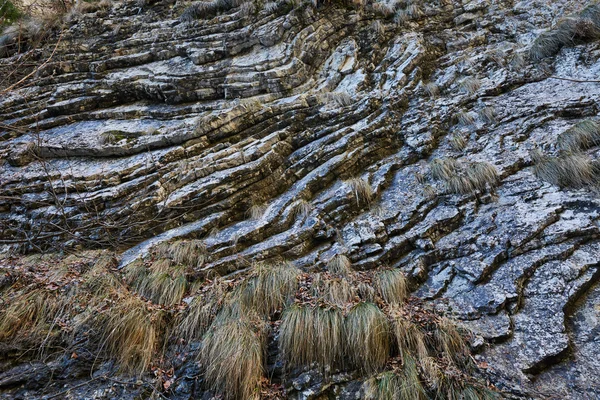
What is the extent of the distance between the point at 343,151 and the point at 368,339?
11.9 feet

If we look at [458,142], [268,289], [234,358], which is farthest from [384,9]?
[234,358]

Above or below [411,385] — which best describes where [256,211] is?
above

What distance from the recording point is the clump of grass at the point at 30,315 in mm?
3496

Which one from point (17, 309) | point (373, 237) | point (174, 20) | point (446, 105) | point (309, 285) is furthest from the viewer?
point (174, 20)

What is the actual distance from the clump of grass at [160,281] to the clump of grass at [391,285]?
7.91 ft

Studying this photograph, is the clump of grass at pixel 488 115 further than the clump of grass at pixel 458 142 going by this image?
Yes

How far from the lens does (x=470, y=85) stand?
7.33m

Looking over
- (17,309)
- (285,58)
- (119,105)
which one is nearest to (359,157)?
(285,58)

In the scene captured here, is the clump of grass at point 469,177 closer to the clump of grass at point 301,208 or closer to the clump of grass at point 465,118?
the clump of grass at point 465,118

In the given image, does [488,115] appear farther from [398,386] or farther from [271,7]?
[271,7]

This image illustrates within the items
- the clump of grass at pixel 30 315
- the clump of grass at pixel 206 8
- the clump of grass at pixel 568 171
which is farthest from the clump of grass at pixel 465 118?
the clump of grass at pixel 30 315

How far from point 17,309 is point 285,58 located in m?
6.84

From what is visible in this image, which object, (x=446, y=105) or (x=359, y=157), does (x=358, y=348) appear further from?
(x=446, y=105)

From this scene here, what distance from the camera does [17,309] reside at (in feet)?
11.9
